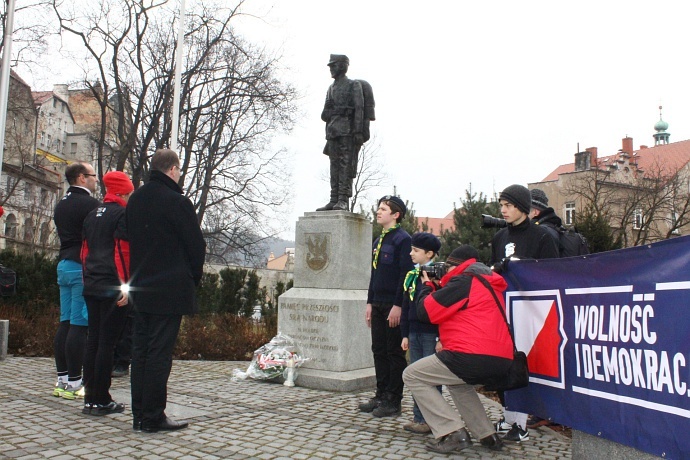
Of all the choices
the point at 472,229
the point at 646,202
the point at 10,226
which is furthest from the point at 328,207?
the point at 10,226

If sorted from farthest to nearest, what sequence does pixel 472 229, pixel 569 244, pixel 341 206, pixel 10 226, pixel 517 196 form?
pixel 10 226 → pixel 472 229 → pixel 341 206 → pixel 569 244 → pixel 517 196

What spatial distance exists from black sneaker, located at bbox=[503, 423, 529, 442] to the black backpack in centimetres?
167

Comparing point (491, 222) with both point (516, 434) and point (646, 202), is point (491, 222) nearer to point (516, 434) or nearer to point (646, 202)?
point (516, 434)

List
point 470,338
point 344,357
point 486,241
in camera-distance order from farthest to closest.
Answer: point 486,241 → point 344,357 → point 470,338

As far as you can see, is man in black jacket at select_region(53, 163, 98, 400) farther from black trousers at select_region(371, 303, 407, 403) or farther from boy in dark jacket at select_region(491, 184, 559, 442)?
boy in dark jacket at select_region(491, 184, 559, 442)

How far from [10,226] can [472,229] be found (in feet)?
122

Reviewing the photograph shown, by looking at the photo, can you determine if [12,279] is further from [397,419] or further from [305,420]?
→ [397,419]

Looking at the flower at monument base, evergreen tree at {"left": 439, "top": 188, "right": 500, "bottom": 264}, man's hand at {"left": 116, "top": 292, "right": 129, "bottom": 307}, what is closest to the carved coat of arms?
the flower at monument base

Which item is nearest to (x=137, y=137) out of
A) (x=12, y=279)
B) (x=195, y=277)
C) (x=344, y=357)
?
(x=12, y=279)

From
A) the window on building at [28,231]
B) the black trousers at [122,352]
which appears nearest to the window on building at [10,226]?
the window on building at [28,231]

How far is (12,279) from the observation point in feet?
25.3

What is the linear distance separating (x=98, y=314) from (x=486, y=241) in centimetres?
1685

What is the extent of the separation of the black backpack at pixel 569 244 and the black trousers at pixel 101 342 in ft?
13.0

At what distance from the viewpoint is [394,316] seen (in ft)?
18.4
